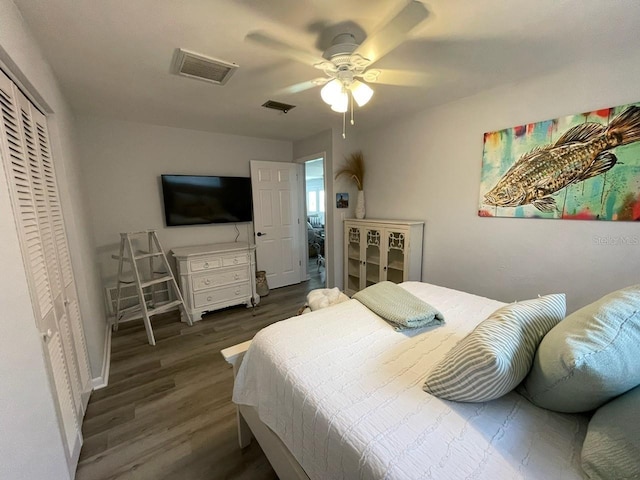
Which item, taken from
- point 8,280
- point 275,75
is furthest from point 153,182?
point 8,280

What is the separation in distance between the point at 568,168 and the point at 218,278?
345 centimetres

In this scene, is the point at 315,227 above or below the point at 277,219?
below

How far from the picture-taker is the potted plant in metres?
3.43

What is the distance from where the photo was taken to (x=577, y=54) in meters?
1.70

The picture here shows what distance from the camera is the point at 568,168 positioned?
74.2 inches

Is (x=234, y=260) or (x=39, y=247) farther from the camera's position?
(x=234, y=260)

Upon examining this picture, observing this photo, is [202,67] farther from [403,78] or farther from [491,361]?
[491,361]

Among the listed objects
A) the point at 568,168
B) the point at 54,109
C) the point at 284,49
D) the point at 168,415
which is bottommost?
the point at 168,415

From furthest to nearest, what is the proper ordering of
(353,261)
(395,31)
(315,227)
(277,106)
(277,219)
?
(315,227), (277,219), (353,261), (277,106), (395,31)

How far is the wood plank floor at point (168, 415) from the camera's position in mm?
1362

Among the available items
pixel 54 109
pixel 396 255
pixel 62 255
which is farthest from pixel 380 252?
pixel 54 109

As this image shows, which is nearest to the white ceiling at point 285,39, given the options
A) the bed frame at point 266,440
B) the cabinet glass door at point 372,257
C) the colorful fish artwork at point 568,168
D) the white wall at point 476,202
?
the white wall at point 476,202

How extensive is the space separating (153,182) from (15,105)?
205 cm

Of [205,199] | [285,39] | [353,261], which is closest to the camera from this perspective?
[285,39]
